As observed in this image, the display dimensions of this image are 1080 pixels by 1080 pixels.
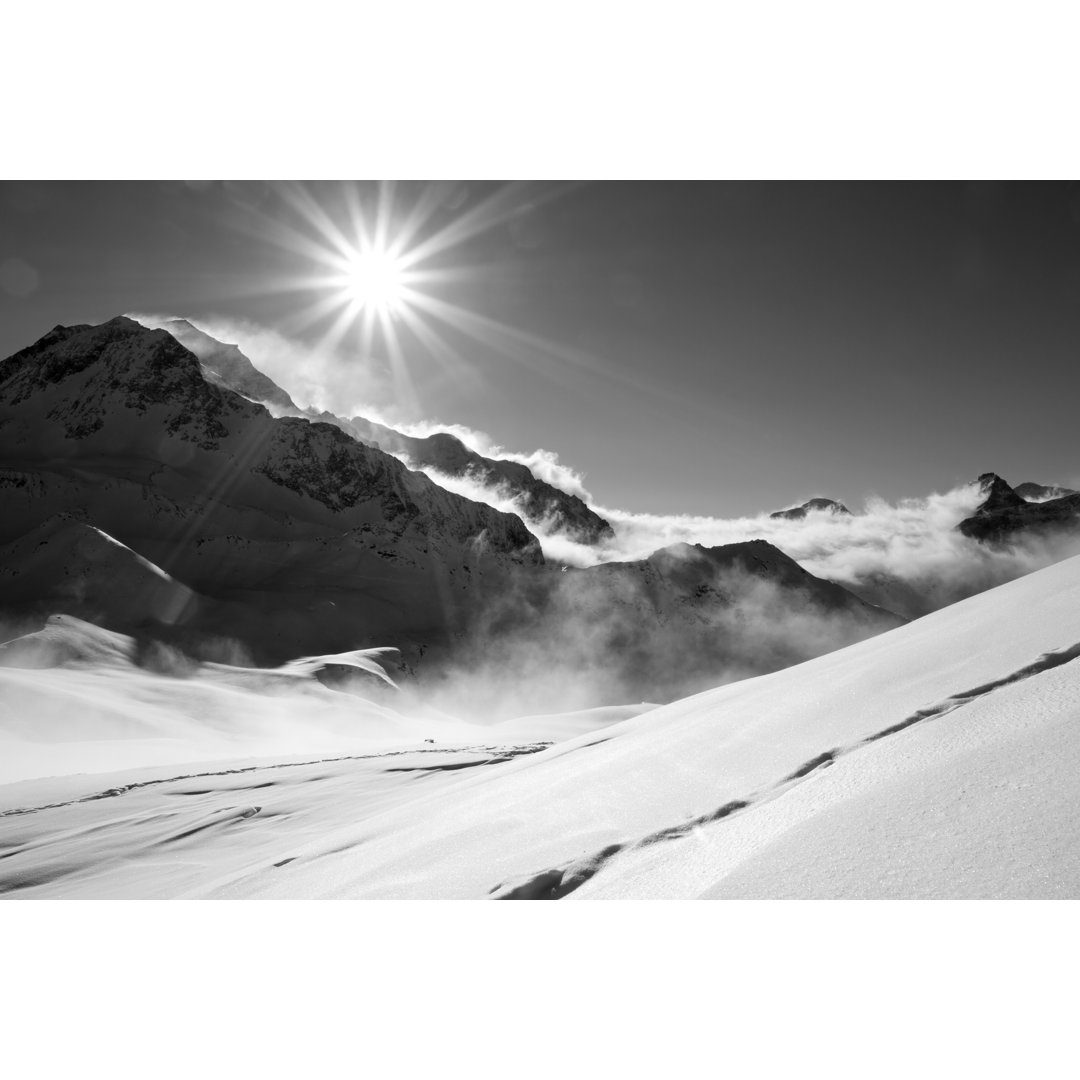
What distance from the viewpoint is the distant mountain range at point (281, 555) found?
58.8 metres

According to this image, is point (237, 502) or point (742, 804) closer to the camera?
point (742, 804)

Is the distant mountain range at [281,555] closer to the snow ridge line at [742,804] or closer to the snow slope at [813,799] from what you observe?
the snow slope at [813,799]

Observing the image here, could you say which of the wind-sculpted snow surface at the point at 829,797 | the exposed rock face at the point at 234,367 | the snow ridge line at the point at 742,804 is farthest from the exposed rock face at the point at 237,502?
the snow ridge line at the point at 742,804

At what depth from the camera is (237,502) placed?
313 feet

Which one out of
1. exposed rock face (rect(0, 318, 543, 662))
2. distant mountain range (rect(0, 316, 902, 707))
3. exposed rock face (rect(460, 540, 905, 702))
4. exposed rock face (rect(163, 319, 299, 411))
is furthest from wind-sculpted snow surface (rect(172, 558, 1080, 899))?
exposed rock face (rect(163, 319, 299, 411))

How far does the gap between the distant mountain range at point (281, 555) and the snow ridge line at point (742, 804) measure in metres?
53.1

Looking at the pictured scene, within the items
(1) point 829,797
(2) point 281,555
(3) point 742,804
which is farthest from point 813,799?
(2) point 281,555

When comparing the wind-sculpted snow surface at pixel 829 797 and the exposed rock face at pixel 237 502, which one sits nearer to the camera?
the wind-sculpted snow surface at pixel 829 797

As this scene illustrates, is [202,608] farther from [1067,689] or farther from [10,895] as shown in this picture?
[1067,689]

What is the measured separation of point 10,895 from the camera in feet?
16.8

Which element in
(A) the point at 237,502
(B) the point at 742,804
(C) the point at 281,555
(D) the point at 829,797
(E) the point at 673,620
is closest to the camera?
(D) the point at 829,797

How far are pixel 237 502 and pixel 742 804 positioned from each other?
104 meters

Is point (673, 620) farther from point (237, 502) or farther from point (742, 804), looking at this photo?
point (742, 804)

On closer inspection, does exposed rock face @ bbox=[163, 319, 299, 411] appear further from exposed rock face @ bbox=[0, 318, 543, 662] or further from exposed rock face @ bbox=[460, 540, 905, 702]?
exposed rock face @ bbox=[460, 540, 905, 702]
